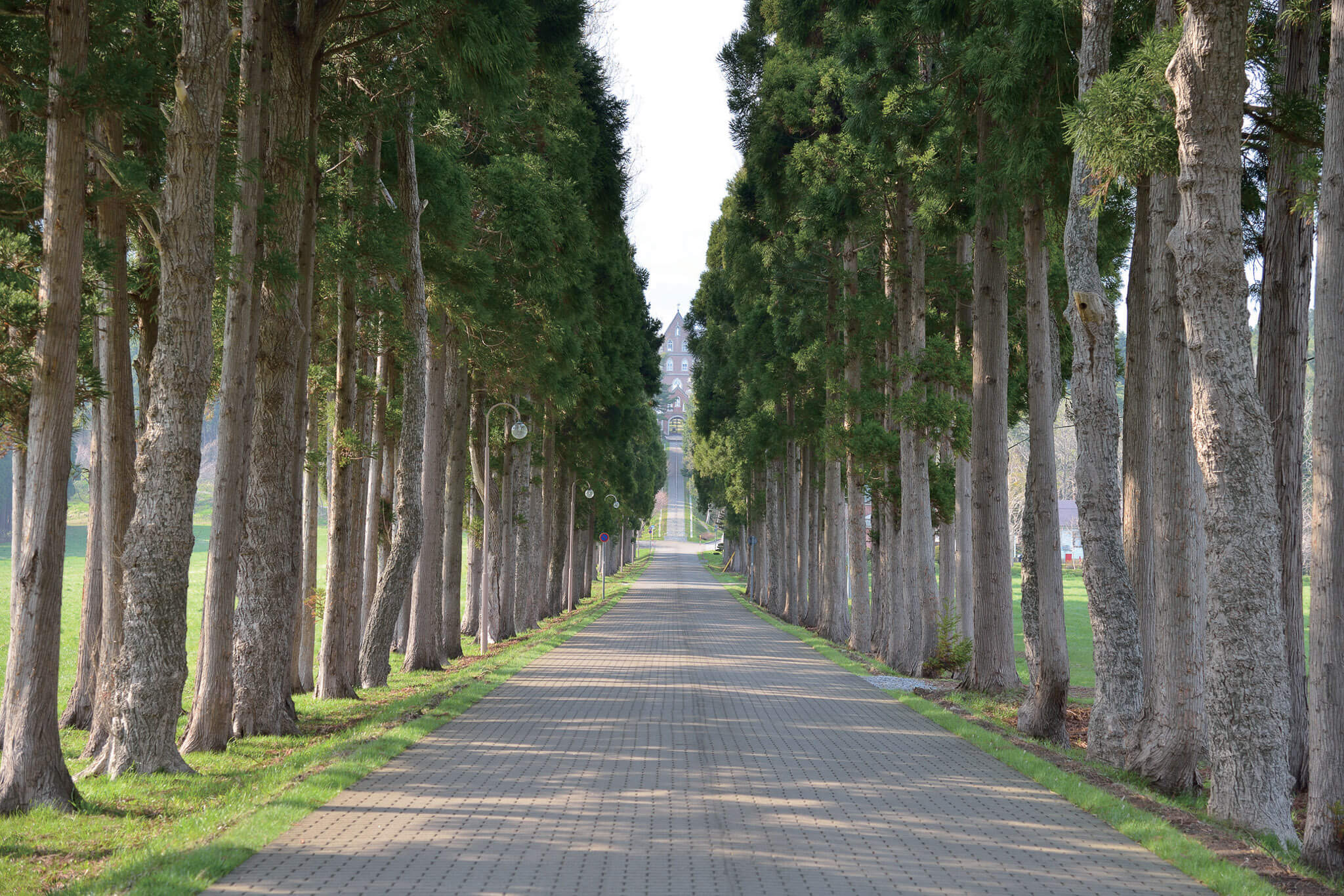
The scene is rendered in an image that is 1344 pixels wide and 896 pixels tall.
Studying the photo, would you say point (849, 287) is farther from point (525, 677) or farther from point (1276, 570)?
point (1276, 570)

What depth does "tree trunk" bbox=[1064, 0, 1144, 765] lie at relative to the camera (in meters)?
11.4

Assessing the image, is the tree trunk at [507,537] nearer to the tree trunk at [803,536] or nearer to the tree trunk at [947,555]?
the tree trunk at [803,536]

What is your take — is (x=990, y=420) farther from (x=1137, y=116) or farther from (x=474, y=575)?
(x=474, y=575)

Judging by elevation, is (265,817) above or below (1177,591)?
below

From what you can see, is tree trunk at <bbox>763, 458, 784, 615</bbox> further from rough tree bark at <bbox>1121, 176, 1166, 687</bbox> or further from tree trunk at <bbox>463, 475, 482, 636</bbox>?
rough tree bark at <bbox>1121, 176, 1166, 687</bbox>

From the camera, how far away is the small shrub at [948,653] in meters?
20.2

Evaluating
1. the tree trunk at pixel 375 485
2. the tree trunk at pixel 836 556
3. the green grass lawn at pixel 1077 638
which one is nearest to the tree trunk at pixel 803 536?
the tree trunk at pixel 836 556

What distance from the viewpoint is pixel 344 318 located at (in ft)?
51.7

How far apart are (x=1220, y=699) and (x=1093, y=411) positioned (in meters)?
3.95

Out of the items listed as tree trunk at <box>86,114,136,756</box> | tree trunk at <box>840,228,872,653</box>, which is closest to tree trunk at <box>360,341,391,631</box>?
tree trunk at <box>86,114,136,756</box>

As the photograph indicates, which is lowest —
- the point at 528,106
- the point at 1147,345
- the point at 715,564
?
the point at 715,564

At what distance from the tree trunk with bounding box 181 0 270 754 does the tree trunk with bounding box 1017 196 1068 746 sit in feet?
30.6

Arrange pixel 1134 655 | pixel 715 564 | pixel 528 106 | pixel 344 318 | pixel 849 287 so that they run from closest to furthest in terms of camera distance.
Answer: pixel 1134 655 → pixel 344 318 → pixel 528 106 → pixel 849 287 → pixel 715 564

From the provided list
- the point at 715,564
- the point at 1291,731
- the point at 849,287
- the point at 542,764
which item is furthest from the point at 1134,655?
the point at 715,564
